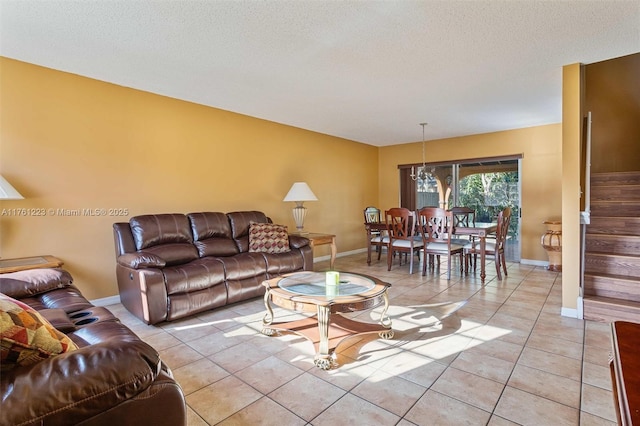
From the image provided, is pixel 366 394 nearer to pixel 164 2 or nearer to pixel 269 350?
pixel 269 350

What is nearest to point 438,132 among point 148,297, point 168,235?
point 168,235

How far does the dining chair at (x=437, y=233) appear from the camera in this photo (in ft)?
14.8

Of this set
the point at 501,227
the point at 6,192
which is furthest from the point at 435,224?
the point at 6,192

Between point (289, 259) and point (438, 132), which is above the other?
point (438, 132)

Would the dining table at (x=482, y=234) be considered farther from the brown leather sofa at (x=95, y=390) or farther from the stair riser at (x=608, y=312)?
the brown leather sofa at (x=95, y=390)

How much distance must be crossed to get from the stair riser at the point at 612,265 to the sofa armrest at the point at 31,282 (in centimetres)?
471

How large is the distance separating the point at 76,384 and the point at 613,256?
4.23 metres

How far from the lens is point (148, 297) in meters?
2.79

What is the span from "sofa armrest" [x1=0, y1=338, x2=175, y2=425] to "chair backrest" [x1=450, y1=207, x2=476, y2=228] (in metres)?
5.52

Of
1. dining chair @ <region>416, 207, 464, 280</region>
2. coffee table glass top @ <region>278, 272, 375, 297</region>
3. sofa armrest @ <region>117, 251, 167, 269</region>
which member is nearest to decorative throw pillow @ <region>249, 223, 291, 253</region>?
coffee table glass top @ <region>278, 272, 375, 297</region>

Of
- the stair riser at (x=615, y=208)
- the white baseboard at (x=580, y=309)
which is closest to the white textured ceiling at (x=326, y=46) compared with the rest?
the stair riser at (x=615, y=208)

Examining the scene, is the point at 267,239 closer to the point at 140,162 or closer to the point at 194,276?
the point at 194,276

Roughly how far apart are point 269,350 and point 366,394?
86 cm

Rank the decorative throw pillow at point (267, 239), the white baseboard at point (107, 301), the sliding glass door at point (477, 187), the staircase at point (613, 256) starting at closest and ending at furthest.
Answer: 1. the staircase at point (613, 256)
2. the white baseboard at point (107, 301)
3. the decorative throw pillow at point (267, 239)
4. the sliding glass door at point (477, 187)
